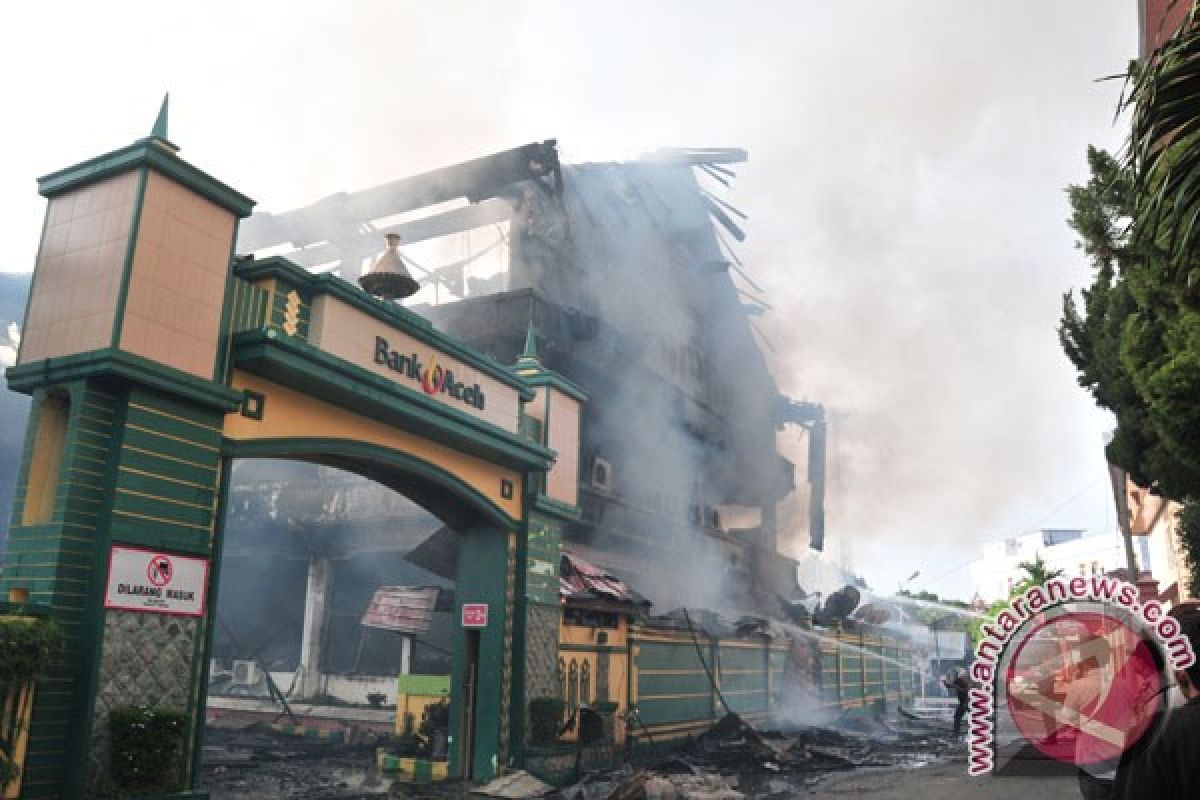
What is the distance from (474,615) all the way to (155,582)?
237 inches

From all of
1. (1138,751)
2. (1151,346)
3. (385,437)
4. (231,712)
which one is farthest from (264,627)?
(1138,751)

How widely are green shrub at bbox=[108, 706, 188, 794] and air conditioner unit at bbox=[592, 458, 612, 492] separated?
17.2 metres

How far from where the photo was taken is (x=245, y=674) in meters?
22.8

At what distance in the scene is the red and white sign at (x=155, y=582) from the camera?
298 inches

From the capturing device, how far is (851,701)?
28844 millimetres

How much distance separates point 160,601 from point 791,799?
871cm

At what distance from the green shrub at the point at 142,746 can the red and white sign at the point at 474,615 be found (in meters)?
5.86

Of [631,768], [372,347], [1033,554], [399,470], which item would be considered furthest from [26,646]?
[1033,554]

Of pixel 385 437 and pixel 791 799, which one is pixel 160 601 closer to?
pixel 385 437

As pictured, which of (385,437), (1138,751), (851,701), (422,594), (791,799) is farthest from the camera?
(851,701)

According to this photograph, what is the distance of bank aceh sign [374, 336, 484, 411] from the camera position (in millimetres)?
11148

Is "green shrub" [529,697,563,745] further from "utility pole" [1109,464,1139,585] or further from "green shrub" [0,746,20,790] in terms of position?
"utility pole" [1109,464,1139,585]

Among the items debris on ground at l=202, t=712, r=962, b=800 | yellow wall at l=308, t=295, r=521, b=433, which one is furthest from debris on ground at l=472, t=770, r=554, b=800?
yellow wall at l=308, t=295, r=521, b=433

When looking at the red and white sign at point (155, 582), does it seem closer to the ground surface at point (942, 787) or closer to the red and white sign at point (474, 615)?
the red and white sign at point (474, 615)
